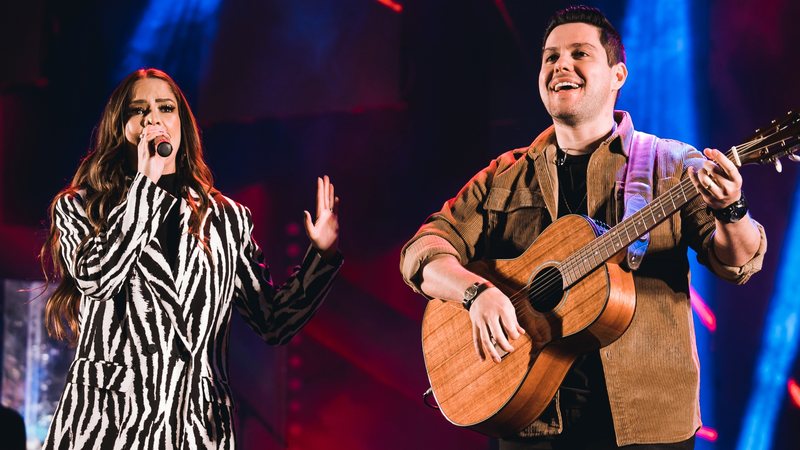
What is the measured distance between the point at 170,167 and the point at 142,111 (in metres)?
0.23

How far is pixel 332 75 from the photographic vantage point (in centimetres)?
496

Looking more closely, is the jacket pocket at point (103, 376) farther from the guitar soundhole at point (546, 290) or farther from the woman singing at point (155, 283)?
the guitar soundhole at point (546, 290)

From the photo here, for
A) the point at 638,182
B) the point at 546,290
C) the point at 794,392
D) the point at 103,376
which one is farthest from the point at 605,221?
the point at 794,392

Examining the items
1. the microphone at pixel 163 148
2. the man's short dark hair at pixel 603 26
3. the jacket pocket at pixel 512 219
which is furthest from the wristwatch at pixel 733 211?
the microphone at pixel 163 148

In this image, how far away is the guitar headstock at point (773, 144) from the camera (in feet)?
6.93

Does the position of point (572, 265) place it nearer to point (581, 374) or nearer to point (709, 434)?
point (581, 374)

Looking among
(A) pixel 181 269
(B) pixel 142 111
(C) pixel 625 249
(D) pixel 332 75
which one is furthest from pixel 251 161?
(C) pixel 625 249

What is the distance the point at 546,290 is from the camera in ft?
8.11

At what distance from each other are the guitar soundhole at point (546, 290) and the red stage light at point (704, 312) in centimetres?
165

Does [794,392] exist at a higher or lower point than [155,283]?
lower

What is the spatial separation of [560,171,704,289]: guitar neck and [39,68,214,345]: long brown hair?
131 centimetres

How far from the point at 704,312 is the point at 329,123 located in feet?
7.64

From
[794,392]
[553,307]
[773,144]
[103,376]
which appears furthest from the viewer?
[794,392]

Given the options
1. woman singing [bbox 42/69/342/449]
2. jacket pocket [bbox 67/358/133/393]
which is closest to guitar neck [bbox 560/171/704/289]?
woman singing [bbox 42/69/342/449]
